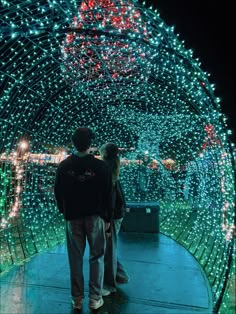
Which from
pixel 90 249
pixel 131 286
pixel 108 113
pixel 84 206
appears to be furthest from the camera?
pixel 108 113

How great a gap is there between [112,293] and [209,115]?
3.09 m

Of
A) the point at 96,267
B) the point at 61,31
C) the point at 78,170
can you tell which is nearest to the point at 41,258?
the point at 96,267

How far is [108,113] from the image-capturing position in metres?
8.78

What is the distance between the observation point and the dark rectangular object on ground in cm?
754

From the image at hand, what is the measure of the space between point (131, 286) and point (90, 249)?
1.15 m

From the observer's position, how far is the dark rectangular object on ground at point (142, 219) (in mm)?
7535

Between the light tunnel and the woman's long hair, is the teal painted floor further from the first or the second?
the woman's long hair

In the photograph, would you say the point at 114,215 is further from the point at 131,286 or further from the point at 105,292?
the point at 131,286

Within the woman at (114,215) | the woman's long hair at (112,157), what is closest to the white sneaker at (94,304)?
the woman at (114,215)

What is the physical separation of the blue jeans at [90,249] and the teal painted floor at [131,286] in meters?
0.31

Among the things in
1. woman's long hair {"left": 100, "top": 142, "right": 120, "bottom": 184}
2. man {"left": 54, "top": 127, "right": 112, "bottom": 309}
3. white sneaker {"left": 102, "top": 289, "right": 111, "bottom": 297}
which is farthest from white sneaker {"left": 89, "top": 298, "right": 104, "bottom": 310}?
woman's long hair {"left": 100, "top": 142, "right": 120, "bottom": 184}

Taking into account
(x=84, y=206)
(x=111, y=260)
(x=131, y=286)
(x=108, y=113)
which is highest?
(x=108, y=113)

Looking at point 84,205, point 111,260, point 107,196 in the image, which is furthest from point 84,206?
point 111,260

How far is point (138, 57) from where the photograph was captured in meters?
5.57
